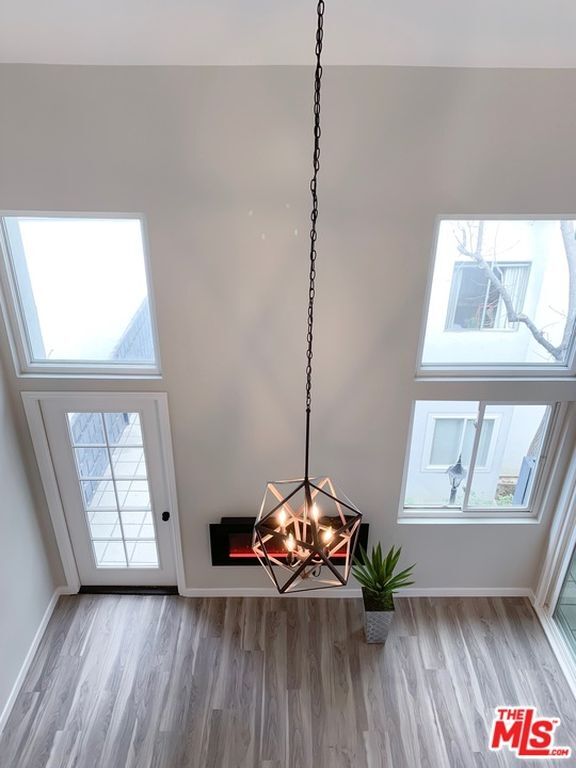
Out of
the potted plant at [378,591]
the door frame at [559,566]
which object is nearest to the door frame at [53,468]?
the potted plant at [378,591]

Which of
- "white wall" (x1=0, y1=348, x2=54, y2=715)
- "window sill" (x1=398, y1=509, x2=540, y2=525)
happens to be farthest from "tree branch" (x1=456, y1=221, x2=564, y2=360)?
"white wall" (x1=0, y1=348, x2=54, y2=715)

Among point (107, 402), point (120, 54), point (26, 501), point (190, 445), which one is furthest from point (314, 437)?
point (120, 54)

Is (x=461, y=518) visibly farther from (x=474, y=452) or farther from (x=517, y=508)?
(x=474, y=452)

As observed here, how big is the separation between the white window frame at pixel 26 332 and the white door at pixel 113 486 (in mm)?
166

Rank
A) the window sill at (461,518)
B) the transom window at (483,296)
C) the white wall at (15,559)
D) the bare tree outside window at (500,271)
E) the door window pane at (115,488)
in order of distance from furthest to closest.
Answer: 1. the window sill at (461,518)
2. the door window pane at (115,488)
3. the white wall at (15,559)
4. the transom window at (483,296)
5. the bare tree outside window at (500,271)

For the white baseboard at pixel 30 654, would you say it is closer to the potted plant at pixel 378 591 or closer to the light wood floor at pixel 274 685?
the light wood floor at pixel 274 685

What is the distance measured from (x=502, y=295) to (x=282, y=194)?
154 centimetres

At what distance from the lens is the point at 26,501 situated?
4008mm

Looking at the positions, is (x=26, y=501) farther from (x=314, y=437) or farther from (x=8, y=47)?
(x=8, y=47)

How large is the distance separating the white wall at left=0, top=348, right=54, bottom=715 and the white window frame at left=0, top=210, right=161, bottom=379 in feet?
0.60

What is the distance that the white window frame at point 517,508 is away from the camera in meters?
3.90

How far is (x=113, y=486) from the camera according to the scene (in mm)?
4199

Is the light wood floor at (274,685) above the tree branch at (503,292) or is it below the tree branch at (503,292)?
below

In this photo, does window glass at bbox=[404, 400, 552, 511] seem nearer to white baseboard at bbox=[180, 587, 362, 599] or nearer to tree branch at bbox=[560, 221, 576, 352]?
tree branch at bbox=[560, 221, 576, 352]
